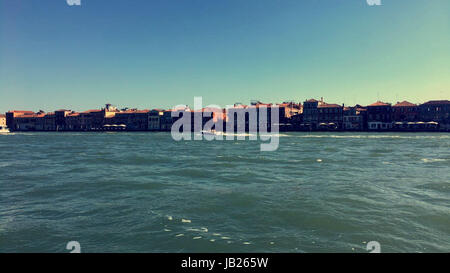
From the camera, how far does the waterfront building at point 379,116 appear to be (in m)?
77.1

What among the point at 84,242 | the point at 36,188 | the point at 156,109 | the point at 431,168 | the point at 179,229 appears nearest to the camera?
the point at 84,242

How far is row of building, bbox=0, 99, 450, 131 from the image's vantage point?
247ft

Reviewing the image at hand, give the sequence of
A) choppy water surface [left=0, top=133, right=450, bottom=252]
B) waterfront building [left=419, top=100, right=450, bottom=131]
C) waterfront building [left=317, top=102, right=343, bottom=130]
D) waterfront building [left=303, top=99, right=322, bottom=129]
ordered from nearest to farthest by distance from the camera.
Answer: choppy water surface [left=0, top=133, right=450, bottom=252] → waterfront building [left=419, top=100, right=450, bottom=131] → waterfront building [left=317, top=102, right=343, bottom=130] → waterfront building [left=303, top=99, right=322, bottom=129]

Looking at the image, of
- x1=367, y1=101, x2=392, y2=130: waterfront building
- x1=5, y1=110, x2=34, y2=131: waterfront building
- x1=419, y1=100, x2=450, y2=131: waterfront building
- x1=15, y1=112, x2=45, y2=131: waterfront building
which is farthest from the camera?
x1=5, y1=110, x2=34, y2=131: waterfront building

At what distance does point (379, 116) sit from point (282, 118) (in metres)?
28.3

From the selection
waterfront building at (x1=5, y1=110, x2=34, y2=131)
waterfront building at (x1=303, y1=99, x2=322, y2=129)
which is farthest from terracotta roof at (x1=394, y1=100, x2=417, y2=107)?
waterfront building at (x1=5, y1=110, x2=34, y2=131)

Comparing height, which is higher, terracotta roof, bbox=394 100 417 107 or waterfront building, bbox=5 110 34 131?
terracotta roof, bbox=394 100 417 107

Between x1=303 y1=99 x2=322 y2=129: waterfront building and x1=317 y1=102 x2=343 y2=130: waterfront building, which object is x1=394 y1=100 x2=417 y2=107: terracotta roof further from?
x1=303 y1=99 x2=322 y2=129: waterfront building

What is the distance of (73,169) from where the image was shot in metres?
17.8

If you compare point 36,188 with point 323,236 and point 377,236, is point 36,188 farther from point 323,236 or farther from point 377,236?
point 377,236
